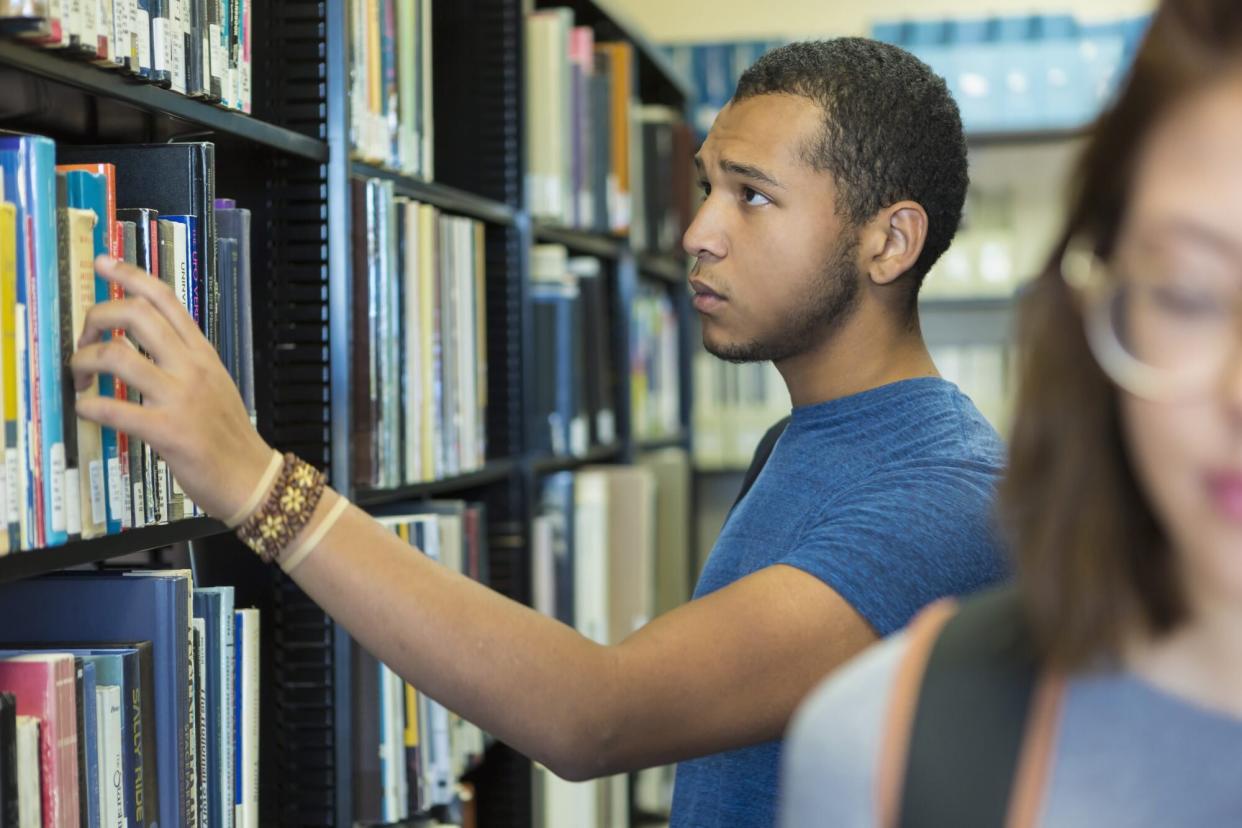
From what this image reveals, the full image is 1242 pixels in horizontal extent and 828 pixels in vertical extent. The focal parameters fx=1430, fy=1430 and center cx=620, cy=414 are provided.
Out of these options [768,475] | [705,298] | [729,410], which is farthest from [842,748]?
[729,410]

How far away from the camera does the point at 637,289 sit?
3322 mm

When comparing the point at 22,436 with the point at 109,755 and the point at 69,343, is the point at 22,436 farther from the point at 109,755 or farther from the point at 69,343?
the point at 109,755

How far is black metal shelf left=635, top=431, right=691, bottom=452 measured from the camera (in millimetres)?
3279

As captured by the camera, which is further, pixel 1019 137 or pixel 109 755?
pixel 1019 137

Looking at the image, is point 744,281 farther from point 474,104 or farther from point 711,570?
point 474,104

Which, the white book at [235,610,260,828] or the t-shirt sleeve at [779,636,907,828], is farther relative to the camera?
the white book at [235,610,260,828]

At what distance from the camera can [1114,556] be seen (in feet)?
1.93

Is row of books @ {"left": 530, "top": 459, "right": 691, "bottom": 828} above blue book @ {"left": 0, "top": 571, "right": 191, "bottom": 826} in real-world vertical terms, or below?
below

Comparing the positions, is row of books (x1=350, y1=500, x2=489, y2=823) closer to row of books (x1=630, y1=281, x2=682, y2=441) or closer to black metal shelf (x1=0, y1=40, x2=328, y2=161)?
black metal shelf (x1=0, y1=40, x2=328, y2=161)

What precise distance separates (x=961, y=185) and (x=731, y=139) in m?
0.28

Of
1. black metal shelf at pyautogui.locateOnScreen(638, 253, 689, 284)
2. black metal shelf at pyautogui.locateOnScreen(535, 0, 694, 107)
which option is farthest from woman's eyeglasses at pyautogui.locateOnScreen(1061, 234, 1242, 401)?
black metal shelf at pyautogui.locateOnScreen(638, 253, 689, 284)

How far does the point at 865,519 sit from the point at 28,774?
0.67 meters

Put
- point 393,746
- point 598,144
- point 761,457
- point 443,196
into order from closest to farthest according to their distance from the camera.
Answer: point 761,457
point 393,746
point 443,196
point 598,144

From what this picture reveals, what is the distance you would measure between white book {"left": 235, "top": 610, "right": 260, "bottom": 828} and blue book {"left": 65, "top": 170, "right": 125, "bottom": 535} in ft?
0.93
